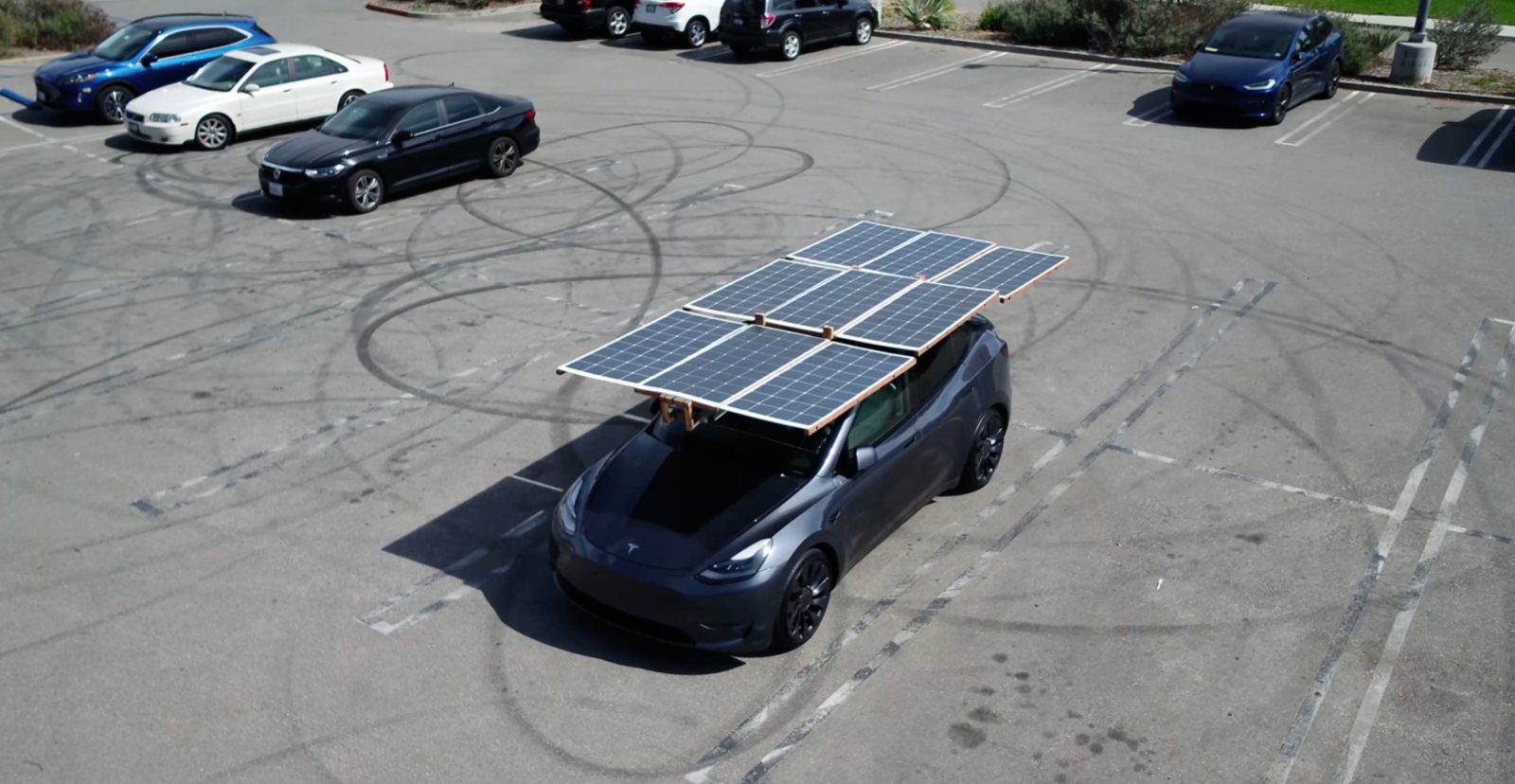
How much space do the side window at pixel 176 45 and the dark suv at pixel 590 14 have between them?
29.2ft

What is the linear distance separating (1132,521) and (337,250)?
10673mm

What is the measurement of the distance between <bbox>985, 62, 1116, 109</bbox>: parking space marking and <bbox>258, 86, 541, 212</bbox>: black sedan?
9.18 metres

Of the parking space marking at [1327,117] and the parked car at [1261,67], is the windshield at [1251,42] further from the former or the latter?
the parking space marking at [1327,117]

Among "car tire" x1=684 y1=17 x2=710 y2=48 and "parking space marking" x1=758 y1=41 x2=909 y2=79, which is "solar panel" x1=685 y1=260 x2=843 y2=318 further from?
"car tire" x1=684 y1=17 x2=710 y2=48

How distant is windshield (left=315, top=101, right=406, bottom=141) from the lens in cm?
1825

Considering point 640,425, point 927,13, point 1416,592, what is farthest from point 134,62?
point 1416,592

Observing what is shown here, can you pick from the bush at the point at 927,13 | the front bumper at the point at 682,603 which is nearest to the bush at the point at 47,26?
the bush at the point at 927,13

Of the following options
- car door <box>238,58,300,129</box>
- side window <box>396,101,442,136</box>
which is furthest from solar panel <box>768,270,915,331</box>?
car door <box>238,58,300,129</box>

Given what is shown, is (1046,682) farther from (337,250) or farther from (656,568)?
(337,250)

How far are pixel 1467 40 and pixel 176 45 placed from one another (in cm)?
2413

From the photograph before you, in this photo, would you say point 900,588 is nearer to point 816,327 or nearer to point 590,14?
point 816,327

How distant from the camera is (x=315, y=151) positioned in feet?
58.6

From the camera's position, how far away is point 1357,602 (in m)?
9.01

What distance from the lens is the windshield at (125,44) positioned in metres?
23.5
